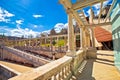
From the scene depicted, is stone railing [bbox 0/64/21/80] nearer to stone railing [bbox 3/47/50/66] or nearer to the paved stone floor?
stone railing [bbox 3/47/50/66]

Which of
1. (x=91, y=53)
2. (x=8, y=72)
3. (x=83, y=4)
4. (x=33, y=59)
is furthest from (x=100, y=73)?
(x=33, y=59)

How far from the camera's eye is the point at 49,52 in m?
22.5

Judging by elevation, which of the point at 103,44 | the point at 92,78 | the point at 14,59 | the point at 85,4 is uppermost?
the point at 85,4

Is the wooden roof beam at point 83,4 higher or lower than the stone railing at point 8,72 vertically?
higher

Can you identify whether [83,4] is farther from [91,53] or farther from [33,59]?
[33,59]

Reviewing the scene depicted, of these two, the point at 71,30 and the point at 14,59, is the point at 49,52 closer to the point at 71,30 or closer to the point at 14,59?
the point at 14,59

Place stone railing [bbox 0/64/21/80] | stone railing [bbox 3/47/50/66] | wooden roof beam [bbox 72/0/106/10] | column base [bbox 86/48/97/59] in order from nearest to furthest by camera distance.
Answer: wooden roof beam [bbox 72/0/106/10] < column base [bbox 86/48/97/59] < stone railing [bbox 0/64/21/80] < stone railing [bbox 3/47/50/66]

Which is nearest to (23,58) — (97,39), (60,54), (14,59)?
(14,59)

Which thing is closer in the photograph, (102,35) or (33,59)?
(102,35)

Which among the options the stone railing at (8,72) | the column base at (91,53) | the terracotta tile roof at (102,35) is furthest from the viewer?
the terracotta tile roof at (102,35)

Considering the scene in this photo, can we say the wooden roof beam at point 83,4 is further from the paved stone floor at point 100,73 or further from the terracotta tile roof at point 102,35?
the terracotta tile roof at point 102,35

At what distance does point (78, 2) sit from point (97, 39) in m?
13.9

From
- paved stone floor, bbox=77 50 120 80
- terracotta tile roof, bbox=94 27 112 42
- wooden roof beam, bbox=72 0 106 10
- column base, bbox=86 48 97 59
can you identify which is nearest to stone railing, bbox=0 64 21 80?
column base, bbox=86 48 97 59

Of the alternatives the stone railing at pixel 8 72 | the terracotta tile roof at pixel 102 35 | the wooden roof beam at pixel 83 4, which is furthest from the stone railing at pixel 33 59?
the wooden roof beam at pixel 83 4
